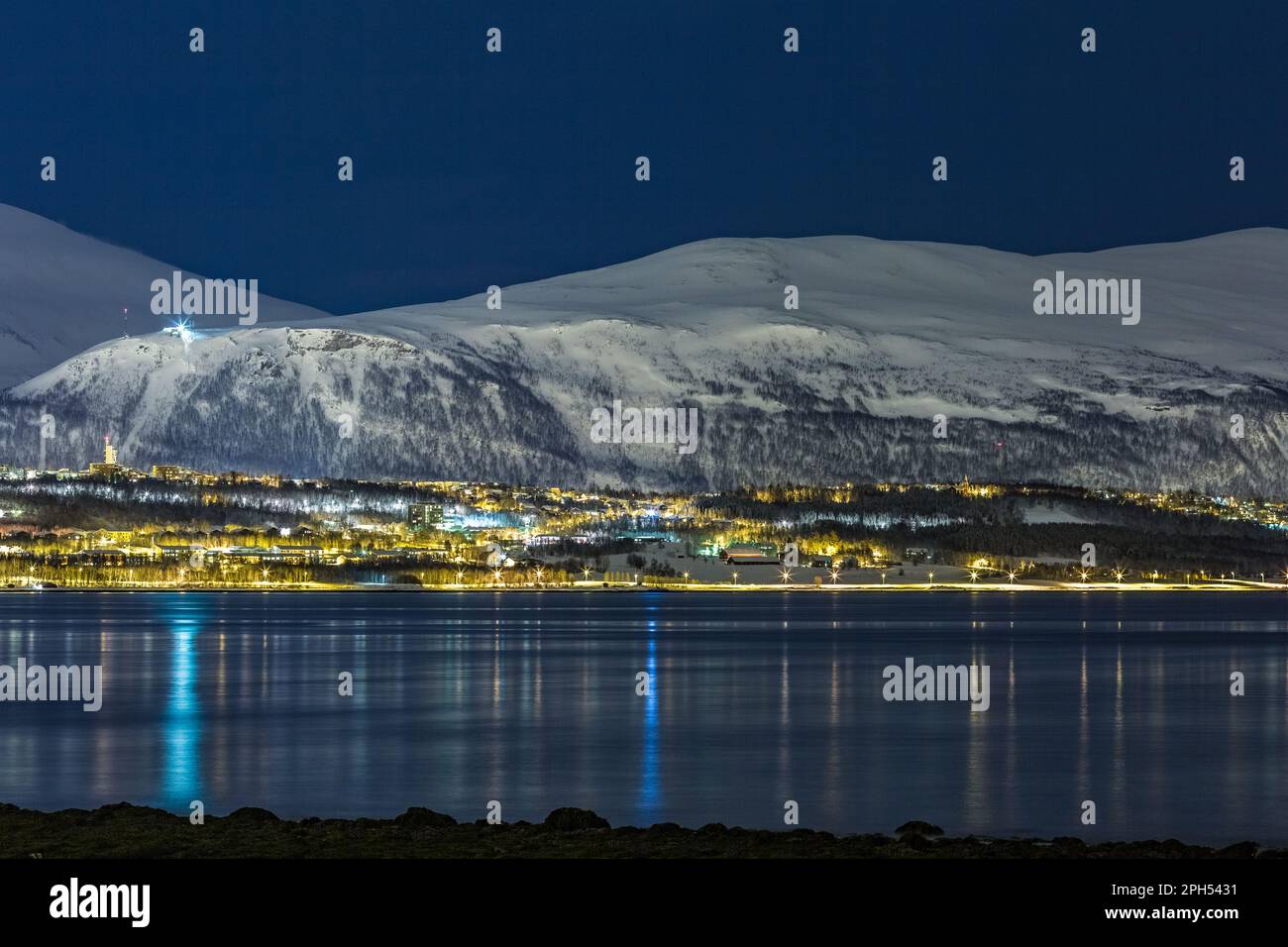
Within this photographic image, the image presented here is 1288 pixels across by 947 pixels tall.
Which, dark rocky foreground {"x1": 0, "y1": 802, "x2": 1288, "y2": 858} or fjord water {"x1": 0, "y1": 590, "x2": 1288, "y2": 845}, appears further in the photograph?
fjord water {"x1": 0, "y1": 590, "x2": 1288, "y2": 845}

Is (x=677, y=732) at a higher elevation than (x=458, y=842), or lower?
lower

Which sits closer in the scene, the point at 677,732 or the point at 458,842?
the point at 458,842

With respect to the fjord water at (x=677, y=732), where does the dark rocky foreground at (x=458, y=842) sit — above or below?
above

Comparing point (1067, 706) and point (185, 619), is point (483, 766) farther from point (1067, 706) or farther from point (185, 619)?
point (185, 619)

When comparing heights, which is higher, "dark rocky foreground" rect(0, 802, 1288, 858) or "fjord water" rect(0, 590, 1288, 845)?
"dark rocky foreground" rect(0, 802, 1288, 858)

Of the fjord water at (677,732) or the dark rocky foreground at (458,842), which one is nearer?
the dark rocky foreground at (458,842)
